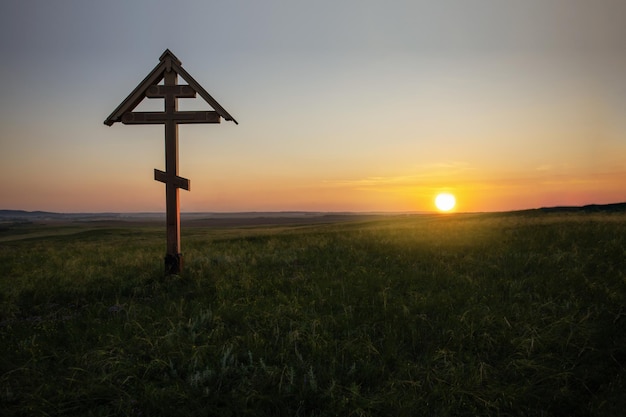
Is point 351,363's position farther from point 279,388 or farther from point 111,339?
point 111,339

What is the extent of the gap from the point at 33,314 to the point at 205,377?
511cm

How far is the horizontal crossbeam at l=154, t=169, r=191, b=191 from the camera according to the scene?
980 cm

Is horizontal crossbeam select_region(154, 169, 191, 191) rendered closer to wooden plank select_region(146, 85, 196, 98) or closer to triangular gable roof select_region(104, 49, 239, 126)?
triangular gable roof select_region(104, 49, 239, 126)

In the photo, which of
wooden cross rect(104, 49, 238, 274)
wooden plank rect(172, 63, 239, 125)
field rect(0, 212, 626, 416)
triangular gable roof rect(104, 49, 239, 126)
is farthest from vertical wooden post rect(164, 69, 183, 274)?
field rect(0, 212, 626, 416)

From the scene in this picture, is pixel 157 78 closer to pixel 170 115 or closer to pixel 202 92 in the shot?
pixel 170 115

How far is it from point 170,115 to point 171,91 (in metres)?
0.64

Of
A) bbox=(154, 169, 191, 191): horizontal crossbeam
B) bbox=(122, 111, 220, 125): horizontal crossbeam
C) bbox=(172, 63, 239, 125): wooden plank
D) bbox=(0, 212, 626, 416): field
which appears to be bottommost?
bbox=(0, 212, 626, 416): field

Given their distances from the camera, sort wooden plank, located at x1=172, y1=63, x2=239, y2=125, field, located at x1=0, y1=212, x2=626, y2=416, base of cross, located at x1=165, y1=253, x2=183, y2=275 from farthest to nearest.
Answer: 1. wooden plank, located at x1=172, y1=63, x2=239, y2=125
2. base of cross, located at x1=165, y1=253, x2=183, y2=275
3. field, located at x1=0, y1=212, x2=626, y2=416

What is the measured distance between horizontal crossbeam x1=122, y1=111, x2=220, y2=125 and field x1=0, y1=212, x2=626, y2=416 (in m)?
4.01

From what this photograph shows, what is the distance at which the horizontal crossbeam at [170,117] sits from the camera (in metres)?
9.76

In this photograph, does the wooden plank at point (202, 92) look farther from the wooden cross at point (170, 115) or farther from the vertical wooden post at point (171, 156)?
the vertical wooden post at point (171, 156)

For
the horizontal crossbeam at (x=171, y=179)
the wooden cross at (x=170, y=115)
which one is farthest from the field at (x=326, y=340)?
the horizontal crossbeam at (x=171, y=179)

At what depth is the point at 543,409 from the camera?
4121mm

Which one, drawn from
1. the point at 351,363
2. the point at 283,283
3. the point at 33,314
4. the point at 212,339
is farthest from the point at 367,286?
the point at 33,314
